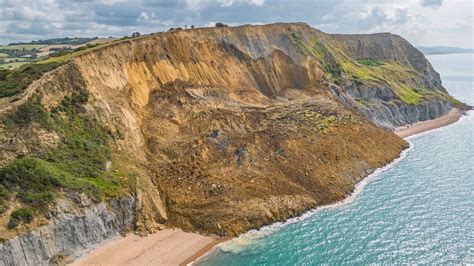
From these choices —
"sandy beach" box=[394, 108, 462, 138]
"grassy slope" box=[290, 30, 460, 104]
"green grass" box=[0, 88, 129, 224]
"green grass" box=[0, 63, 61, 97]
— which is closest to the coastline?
"green grass" box=[0, 88, 129, 224]

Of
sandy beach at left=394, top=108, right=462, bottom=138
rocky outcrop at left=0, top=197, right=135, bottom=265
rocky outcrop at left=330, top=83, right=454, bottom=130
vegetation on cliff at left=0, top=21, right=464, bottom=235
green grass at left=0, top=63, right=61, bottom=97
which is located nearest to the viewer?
rocky outcrop at left=0, top=197, right=135, bottom=265

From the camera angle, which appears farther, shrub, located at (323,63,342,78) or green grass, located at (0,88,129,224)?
shrub, located at (323,63,342,78)

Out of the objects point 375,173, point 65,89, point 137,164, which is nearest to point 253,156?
point 137,164

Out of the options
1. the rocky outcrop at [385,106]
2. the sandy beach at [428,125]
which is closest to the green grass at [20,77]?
the rocky outcrop at [385,106]

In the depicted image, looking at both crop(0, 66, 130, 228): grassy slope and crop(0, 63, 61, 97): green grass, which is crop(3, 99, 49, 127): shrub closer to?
crop(0, 66, 130, 228): grassy slope

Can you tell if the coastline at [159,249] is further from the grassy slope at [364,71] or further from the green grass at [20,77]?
the grassy slope at [364,71]

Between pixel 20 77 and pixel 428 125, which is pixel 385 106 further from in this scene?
pixel 20 77

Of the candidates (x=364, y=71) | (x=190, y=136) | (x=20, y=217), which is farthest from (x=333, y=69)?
(x=20, y=217)
